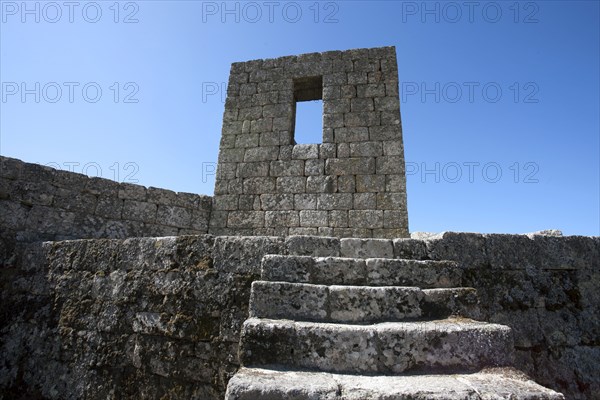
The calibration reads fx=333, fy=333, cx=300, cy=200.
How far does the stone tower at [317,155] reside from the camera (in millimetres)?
5641

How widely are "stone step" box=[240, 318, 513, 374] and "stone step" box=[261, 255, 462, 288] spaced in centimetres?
44

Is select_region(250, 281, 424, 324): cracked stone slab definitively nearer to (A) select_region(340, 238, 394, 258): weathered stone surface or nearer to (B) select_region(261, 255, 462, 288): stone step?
(B) select_region(261, 255, 462, 288): stone step

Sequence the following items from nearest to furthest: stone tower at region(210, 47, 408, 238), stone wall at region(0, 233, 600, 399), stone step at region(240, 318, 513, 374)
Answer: stone step at region(240, 318, 513, 374) < stone wall at region(0, 233, 600, 399) < stone tower at region(210, 47, 408, 238)

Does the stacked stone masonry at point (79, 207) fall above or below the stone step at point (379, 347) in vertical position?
above

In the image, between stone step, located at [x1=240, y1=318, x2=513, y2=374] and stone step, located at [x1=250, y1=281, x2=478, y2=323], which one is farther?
stone step, located at [x1=250, y1=281, x2=478, y2=323]

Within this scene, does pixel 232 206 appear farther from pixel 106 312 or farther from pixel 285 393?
pixel 285 393

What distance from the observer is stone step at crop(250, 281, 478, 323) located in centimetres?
209

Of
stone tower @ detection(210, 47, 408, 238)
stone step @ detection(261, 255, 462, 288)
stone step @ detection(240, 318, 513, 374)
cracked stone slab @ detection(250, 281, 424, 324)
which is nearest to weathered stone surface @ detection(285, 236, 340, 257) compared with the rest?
stone step @ detection(261, 255, 462, 288)

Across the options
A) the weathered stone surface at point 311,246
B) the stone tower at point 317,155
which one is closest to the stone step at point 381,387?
the weathered stone surface at point 311,246

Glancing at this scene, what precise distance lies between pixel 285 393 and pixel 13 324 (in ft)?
11.5

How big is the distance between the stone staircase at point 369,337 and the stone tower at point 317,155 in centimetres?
320

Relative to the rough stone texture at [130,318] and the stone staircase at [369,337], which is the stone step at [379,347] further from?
the rough stone texture at [130,318]

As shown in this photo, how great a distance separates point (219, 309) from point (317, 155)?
3.87 metres

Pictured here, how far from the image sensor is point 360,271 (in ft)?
7.80
